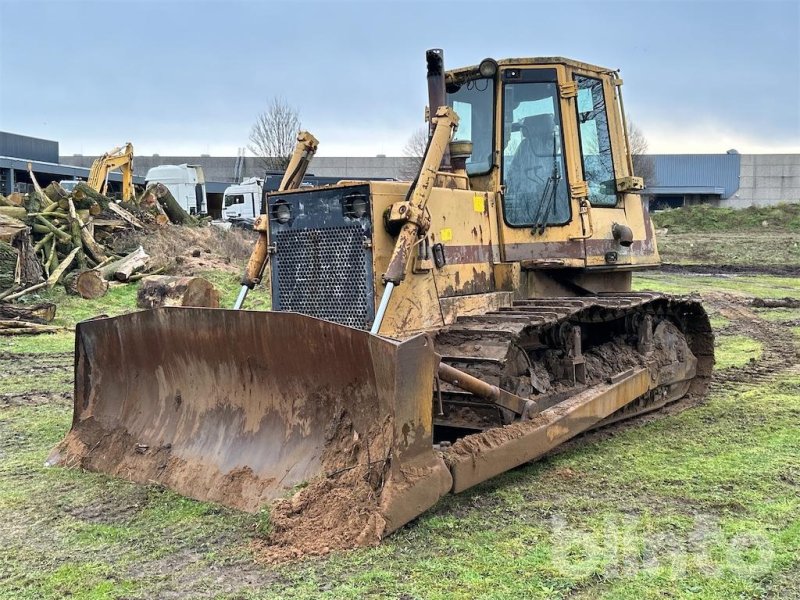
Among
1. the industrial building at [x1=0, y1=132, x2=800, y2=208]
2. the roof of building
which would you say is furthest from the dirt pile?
the roof of building

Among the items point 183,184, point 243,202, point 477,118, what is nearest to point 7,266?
point 477,118

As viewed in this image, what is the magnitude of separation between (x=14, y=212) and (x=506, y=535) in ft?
49.4

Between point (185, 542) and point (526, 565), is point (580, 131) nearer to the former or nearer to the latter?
point (526, 565)

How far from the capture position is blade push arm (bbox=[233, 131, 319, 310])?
6.24 metres

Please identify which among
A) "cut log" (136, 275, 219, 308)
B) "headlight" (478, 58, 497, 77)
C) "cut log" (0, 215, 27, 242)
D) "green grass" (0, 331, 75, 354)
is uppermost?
"headlight" (478, 58, 497, 77)

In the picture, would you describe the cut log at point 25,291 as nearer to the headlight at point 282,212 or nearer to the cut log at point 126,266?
the cut log at point 126,266

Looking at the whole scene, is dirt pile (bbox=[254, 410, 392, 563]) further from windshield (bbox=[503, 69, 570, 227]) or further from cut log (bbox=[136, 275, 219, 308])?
cut log (bbox=[136, 275, 219, 308])

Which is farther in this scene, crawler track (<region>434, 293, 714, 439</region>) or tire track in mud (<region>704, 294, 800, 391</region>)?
tire track in mud (<region>704, 294, 800, 391</region>)

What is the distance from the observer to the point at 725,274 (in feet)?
81.0

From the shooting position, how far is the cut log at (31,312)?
1302 cm

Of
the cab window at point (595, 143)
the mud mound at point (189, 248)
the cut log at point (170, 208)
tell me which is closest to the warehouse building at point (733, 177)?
the cut log at point (170, 208)

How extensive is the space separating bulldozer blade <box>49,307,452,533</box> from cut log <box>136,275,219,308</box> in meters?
7.73

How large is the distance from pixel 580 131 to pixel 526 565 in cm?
405

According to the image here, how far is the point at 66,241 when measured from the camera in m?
16.5
